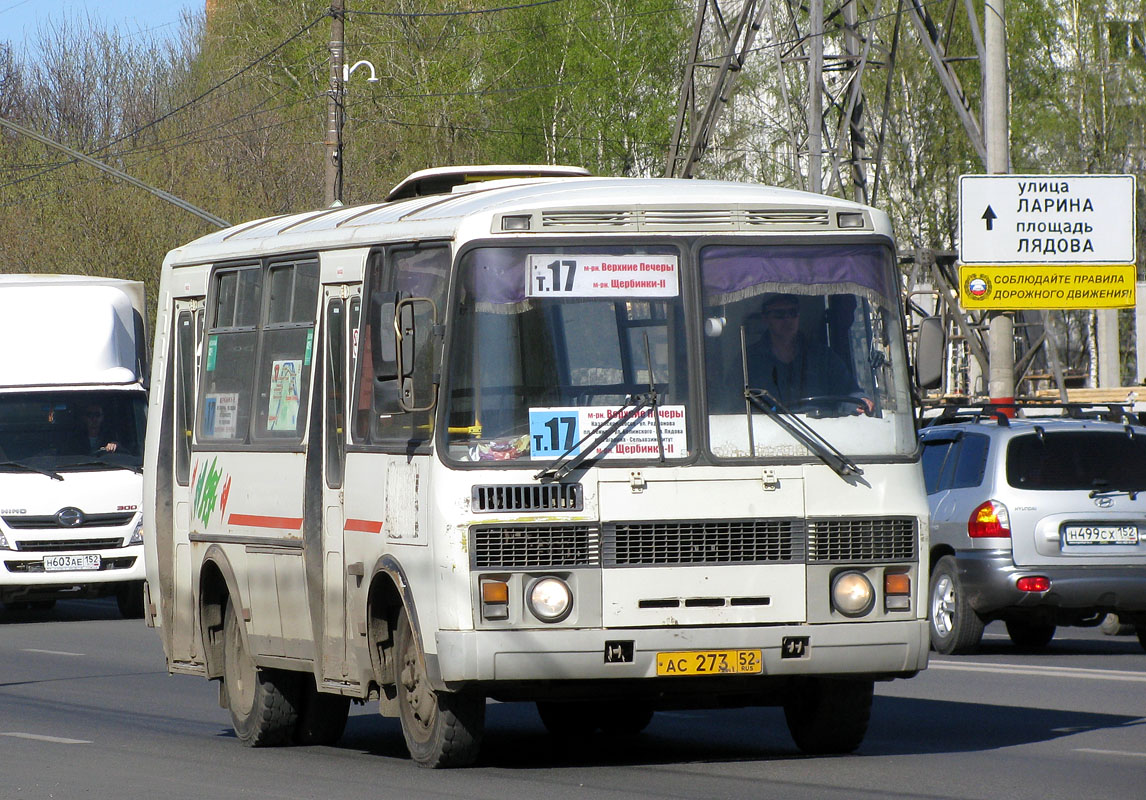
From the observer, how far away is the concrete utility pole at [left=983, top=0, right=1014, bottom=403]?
22.5 meters

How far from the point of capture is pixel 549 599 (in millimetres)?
9367

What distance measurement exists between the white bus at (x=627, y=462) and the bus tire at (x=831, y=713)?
1cm

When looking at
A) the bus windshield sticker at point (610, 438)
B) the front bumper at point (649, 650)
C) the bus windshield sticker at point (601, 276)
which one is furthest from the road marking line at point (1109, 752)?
the bus windshield sticker at point (601, 276)

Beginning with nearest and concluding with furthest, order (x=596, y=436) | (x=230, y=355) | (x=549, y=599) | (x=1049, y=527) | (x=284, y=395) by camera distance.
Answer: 1. (x=549, y=599)
2. (x=596, y=436)
3. (x=284, y=395)
4. (x=230, y=355)
5. (x=1049, y=527)

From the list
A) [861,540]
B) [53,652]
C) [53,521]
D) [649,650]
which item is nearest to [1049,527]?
[861,540]

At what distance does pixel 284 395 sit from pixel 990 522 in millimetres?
6626

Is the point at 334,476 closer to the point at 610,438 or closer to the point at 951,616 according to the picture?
the point at 610,438

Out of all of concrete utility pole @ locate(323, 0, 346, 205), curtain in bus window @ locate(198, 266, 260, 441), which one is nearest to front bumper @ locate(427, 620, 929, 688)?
curtain in bus window @ locate(198, 266, 260, 441)

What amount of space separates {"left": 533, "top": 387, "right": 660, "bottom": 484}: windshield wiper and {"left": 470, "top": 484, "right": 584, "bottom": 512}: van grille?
5 centimetres

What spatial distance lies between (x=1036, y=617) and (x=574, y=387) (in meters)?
7.64

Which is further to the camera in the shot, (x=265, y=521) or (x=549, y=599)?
(x=265, y=521)

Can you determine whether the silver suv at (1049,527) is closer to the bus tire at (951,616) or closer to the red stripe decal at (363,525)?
the bus tire at (951,616)

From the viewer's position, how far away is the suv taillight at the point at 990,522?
16.0 m

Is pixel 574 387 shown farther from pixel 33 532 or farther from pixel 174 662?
pixel 33 532
